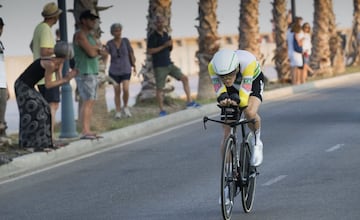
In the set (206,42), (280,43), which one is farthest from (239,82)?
(280,43)

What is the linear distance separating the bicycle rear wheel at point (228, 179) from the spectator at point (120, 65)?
38.9 ft

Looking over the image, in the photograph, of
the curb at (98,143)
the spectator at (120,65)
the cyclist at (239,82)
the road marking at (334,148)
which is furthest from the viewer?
the spectator at (120,65)

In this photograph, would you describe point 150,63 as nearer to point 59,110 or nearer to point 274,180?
point 59,110

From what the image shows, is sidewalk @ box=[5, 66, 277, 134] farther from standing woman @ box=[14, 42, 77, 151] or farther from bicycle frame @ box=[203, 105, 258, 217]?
bicycle frame @ box=[203, 105, 258, 217]

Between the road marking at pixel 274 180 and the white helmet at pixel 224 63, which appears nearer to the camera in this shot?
the white helmet at pixel 224 63

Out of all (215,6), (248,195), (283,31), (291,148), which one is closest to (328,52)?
(283,31)

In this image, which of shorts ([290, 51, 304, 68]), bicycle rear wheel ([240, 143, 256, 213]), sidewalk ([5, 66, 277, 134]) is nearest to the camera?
bicycle rear wheel ([240, 143, 256, 213])

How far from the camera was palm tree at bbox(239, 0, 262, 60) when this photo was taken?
33.7 m

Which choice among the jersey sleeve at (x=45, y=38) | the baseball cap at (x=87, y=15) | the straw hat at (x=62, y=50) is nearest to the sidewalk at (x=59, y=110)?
the baseball cap at (x=87, y=15)

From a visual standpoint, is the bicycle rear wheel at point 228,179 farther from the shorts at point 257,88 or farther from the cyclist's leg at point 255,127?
the shorts at point 257,88

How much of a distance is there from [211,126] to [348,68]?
23617 millimetres

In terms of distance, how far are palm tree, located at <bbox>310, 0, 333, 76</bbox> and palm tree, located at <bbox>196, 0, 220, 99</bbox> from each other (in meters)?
10.5

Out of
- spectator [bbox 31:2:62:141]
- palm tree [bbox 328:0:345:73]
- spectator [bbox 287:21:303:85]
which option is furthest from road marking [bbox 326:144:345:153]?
palm tree [bbox 328:0:345:73]

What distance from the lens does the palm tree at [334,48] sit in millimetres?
42094
